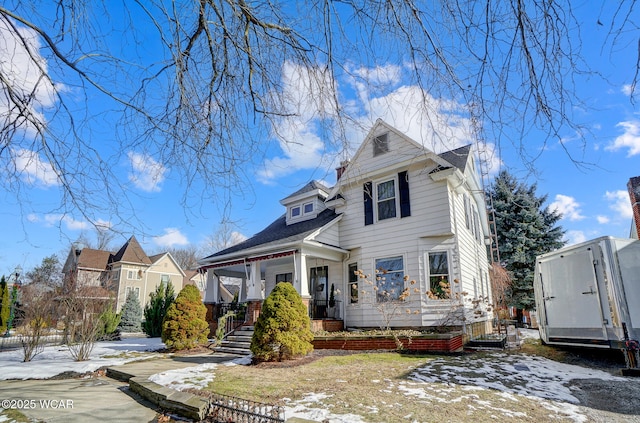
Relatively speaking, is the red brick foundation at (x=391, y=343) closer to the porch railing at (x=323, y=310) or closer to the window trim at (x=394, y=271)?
the window trim at (x=394, y=271)

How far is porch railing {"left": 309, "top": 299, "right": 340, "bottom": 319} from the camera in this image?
518 inches

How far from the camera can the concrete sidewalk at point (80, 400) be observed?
4141 mm

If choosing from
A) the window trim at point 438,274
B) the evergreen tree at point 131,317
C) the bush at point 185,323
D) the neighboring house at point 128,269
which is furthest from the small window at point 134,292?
the window trim at point 438,274

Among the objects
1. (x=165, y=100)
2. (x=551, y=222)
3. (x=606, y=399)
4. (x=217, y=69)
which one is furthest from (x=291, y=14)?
(x=551, y=222)

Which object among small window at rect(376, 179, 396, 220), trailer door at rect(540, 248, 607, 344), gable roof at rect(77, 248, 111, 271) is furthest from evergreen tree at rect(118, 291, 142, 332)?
trailer door at rect(540, 248, 607, 344)

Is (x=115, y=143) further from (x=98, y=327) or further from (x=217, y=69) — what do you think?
(x=98, y=327)

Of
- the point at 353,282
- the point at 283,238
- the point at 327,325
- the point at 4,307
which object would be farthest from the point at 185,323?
the point at 4,307

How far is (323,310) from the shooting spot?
13719mm

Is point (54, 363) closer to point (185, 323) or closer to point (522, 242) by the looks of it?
point (185, 323)

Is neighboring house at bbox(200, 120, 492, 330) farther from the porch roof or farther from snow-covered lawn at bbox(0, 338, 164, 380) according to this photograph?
snow-covered lawn at bbox(0, 338, 164, 380)

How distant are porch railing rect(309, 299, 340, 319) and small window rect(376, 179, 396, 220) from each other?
3.83 m

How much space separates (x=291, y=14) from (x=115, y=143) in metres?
1.87

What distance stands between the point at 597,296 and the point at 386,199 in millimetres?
7163

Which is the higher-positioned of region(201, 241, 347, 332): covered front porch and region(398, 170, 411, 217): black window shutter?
region(398, 170, 411, 217): black window shutter
